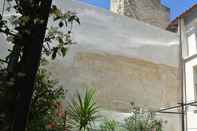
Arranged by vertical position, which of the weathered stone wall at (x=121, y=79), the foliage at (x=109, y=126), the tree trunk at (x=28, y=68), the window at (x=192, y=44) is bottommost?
the foliage at (x=109, y=126)

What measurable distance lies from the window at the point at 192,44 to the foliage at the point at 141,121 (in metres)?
2.71

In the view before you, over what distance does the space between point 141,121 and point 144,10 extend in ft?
24.6

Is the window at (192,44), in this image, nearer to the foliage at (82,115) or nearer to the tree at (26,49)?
the foliage at (82,115)

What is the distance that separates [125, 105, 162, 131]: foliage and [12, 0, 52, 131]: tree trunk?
20.7ft

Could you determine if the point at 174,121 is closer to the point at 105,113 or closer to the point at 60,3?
the point at 105,113

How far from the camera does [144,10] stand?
13711 mm

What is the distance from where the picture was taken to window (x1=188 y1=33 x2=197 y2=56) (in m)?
9.30

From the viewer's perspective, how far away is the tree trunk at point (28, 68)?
123cm

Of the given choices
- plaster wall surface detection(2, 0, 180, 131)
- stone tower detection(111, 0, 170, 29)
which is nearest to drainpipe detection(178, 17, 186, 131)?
plaster wall surface detection(2, 0, 180, 131)

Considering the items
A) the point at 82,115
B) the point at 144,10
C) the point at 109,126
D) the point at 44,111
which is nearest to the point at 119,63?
the point at 109,126

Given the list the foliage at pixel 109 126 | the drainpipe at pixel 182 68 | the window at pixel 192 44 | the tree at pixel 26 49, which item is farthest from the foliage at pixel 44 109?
the window at pixel 192 44

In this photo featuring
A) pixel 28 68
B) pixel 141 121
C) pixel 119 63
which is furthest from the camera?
pixel 119 63

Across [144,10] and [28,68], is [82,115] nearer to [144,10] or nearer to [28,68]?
[28,68]

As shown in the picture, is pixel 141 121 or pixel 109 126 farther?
pixel 141 121
